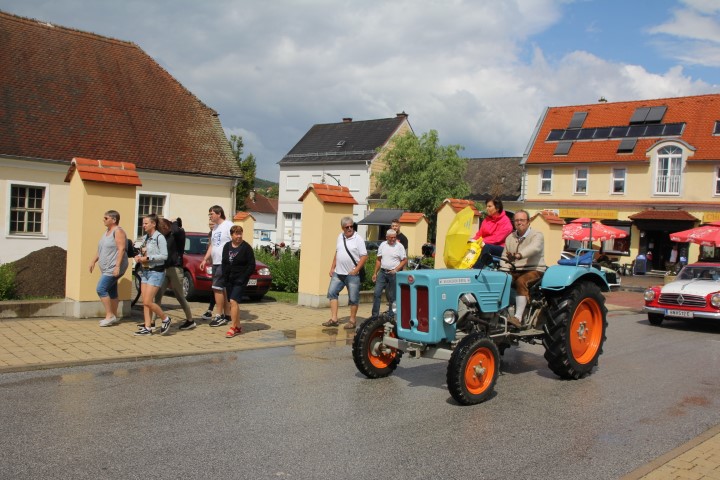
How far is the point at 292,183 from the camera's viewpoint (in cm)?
5591

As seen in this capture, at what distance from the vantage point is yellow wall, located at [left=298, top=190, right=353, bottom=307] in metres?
14.0

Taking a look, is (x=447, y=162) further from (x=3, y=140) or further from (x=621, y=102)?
(x=3, y=140)

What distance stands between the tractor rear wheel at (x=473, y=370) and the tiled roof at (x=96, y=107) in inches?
790

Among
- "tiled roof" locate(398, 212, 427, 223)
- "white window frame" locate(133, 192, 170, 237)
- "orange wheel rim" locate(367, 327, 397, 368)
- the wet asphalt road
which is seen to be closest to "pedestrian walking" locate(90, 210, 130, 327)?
the wet asphalt road

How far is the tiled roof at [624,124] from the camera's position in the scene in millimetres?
37031

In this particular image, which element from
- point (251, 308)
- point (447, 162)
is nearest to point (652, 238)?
point (447, 162)

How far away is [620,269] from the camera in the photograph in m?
34.3

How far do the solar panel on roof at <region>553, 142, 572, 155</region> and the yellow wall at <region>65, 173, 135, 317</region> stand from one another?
115 ft

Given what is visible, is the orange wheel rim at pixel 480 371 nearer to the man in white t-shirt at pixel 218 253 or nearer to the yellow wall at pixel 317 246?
the man in white t-shirt at pixel 218 253

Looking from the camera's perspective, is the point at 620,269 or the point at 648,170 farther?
the point at 648,170

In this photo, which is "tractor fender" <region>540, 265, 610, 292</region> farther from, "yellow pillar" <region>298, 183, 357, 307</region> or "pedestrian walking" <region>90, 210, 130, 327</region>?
"yellow pillar" <region>298, 183, 357, 307</region>

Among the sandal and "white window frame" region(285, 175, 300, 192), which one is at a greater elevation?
"white window frame" region(285, 175, 300, 192)

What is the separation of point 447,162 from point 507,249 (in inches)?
1400

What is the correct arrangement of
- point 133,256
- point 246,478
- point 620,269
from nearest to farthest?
1. point 246,478
2. point 133,256
3. point 620,269
